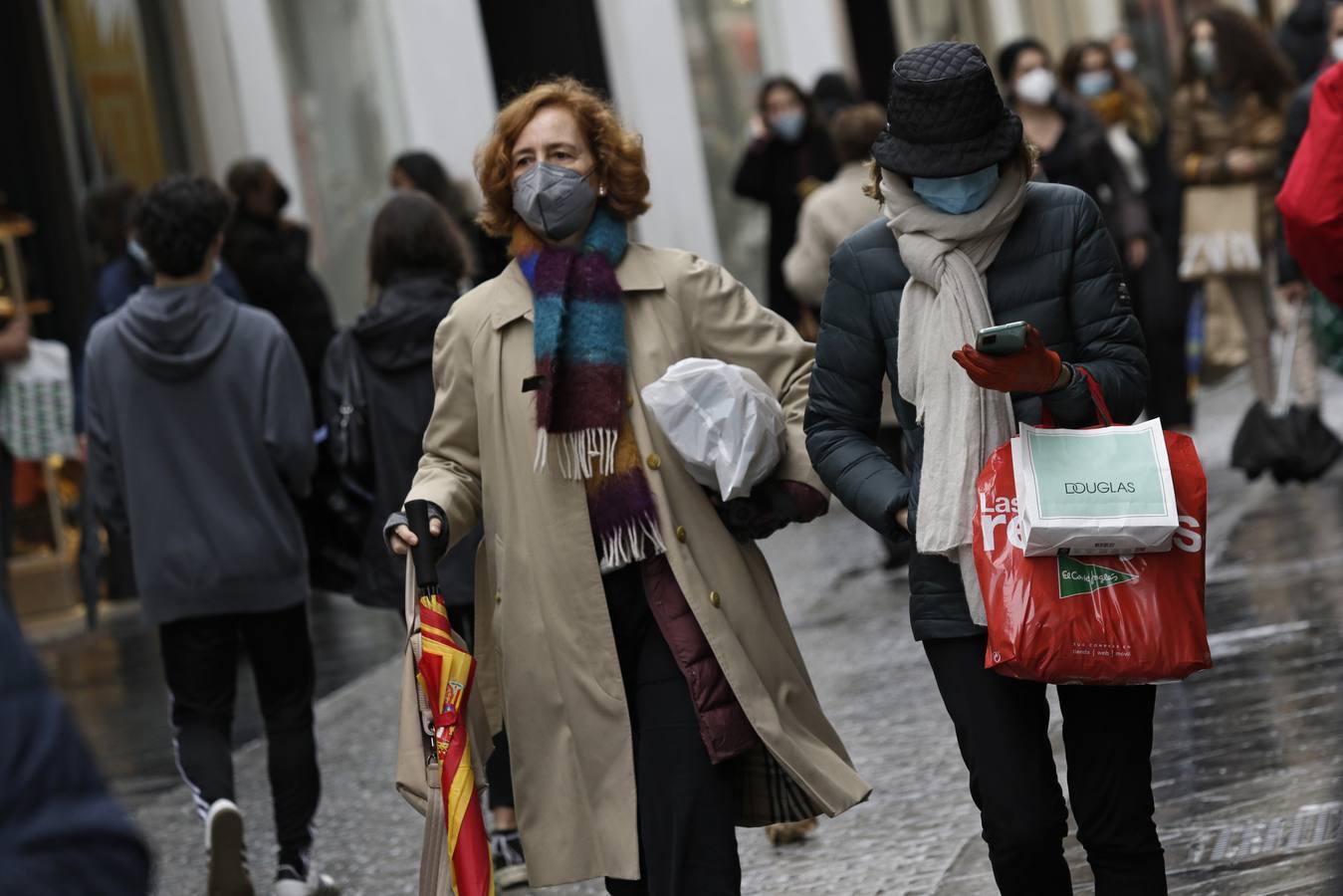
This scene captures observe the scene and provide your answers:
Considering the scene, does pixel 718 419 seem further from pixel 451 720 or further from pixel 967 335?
pixel 451 720

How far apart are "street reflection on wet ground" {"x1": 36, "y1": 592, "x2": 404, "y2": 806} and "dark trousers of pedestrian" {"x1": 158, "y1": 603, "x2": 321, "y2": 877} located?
5.54 ft

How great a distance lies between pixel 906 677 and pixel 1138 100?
5.69 metres

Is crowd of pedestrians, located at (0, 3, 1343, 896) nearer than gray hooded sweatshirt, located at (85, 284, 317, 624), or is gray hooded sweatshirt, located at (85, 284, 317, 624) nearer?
crowd of pedestrians, located at (0, 3, 1343, 896)

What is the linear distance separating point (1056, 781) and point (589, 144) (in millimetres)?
1556

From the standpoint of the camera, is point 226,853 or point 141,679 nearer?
point 226,853

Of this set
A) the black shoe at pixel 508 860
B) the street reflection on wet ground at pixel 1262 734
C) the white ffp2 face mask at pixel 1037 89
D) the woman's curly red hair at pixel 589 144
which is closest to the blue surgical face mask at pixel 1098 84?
the white ffp2 face mask at pixel 1037 89

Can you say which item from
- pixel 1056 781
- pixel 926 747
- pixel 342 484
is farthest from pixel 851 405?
pixel 926 747

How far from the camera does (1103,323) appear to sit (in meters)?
4.01

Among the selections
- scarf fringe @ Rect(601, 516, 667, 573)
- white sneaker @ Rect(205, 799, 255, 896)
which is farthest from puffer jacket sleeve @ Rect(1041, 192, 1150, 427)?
white sneaker @ Rect(205, 799, 255, 896)

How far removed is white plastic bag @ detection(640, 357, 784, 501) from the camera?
4.27m

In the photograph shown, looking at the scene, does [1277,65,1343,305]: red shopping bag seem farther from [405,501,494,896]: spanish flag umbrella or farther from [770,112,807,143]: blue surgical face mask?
[770,112,807,143]: blue surgical face mask

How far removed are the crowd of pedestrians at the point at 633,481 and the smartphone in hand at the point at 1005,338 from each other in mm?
47

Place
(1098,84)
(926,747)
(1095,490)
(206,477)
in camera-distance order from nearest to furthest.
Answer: (1095,490) < (206,477) < (926,747) < (1098,84)

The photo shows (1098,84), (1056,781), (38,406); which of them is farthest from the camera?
(1098,84)
